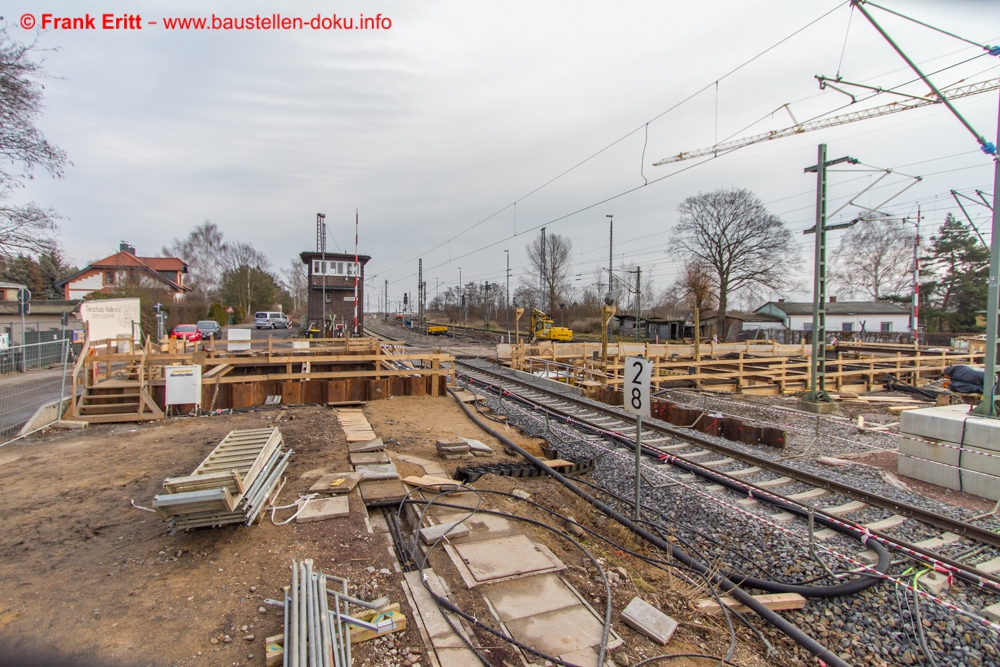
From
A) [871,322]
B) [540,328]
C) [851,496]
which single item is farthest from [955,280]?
[851,496]

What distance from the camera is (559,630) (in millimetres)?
3447

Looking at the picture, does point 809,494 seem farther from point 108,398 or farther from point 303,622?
point 108,398

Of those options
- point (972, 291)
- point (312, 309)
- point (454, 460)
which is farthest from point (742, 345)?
point (972, 291)

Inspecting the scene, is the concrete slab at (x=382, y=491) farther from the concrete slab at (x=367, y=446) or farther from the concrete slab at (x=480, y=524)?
the concrete slab at (x=367, y=446)

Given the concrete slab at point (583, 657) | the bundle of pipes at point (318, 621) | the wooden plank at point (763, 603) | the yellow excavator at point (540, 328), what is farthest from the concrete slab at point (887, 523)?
the yellow excavator at point (540, 328)

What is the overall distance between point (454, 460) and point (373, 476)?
1728mm

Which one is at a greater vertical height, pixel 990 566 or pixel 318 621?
pixel 318 621

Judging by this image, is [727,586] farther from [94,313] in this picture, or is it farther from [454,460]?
[94,313]

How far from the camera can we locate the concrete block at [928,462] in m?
7.31

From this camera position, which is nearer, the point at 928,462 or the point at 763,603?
the point at 763,603

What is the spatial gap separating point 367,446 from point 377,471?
1.36 metres

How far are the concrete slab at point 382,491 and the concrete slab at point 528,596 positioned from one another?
2.02 m

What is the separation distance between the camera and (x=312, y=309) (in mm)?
39750

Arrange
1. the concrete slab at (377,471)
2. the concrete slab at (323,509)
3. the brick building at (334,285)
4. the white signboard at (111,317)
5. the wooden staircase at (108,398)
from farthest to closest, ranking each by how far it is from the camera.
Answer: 1. the brick building at (334,285)
2. the white signboard at (111,317)
3. the wooden staircase at (108,398)
4. the concrete slab at (377,471)
5. the concrete slab at (323,509)
